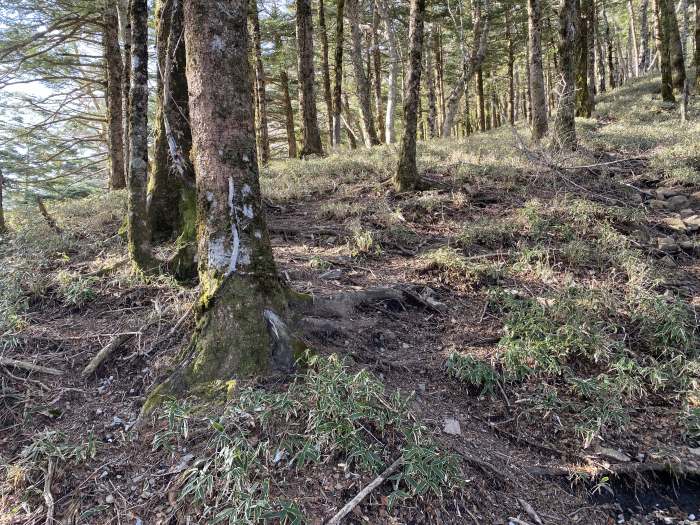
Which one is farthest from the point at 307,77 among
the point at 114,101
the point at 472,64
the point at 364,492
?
the point at 364,492

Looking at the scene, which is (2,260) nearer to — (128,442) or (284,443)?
(128,442)

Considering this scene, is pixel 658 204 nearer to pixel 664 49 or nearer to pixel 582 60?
pixel 582 60

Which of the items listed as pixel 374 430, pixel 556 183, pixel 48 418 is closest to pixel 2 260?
pixel 48 418

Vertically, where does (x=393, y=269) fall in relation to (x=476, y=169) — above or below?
below

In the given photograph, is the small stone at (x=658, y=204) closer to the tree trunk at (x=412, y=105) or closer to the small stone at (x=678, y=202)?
the small stone at (x=678, y=202)

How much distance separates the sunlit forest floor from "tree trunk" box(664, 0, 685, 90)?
8.82 metres

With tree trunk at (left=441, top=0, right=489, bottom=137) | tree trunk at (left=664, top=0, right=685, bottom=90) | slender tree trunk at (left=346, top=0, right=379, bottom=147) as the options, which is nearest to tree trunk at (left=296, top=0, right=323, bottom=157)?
slender tree trunk at (left=346, top=0, right=379, bottom=147)

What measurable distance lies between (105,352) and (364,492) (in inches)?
98.8

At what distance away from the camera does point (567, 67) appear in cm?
894

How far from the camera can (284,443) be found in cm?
255

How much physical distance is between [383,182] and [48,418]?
6.24m

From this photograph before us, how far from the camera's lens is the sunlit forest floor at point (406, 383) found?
2453 millimetres

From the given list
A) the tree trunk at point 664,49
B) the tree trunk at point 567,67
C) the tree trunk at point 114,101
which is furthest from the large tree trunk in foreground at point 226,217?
the tree trunk at point 664,49

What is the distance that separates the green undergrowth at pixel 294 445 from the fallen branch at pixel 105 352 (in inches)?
40.1
